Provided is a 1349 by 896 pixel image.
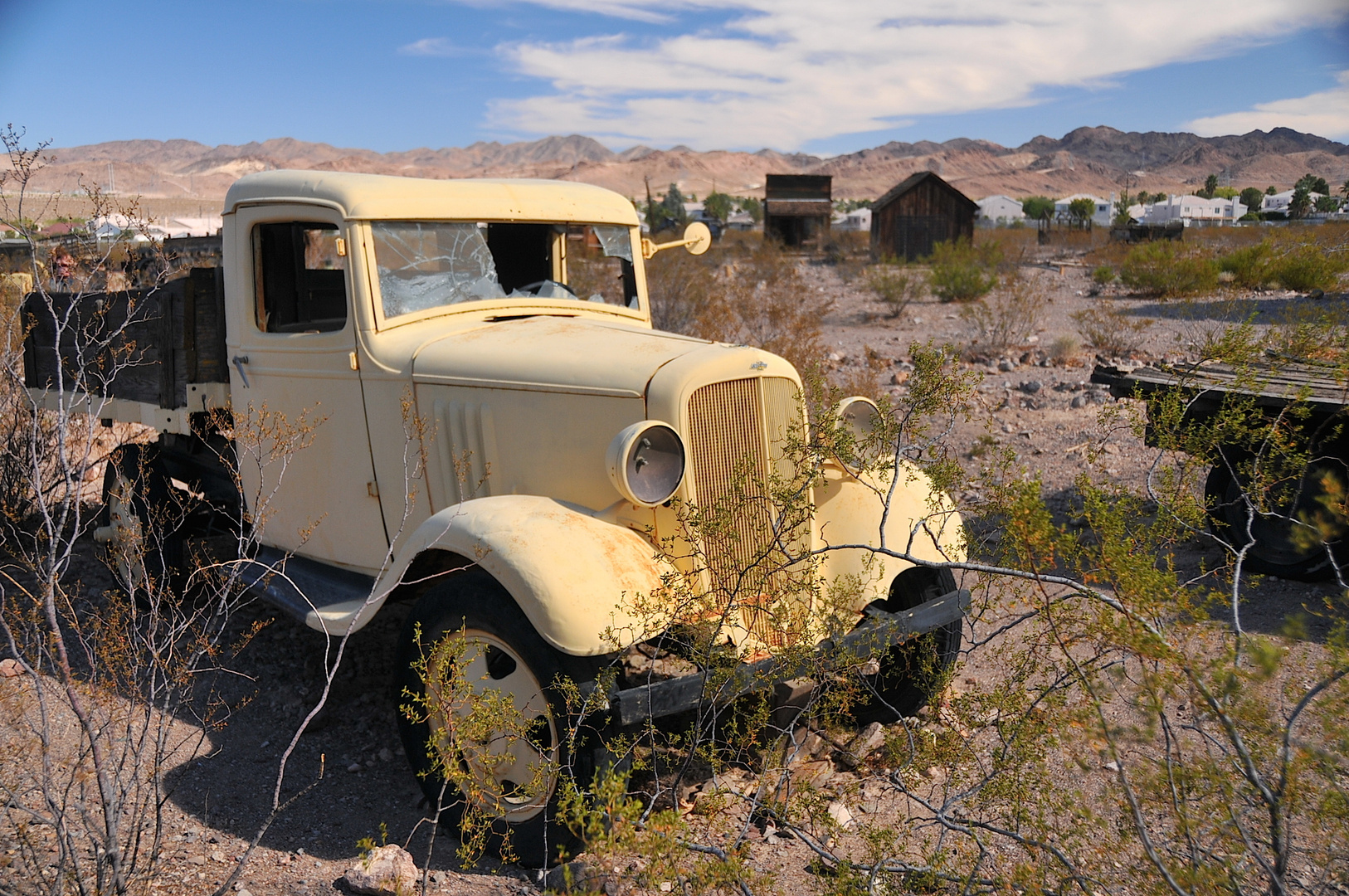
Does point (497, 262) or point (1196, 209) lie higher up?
point (1196, 209)

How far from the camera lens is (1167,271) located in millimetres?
17812

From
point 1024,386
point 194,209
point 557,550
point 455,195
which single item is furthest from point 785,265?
point 194,209

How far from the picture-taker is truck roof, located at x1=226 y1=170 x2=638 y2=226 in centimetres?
407

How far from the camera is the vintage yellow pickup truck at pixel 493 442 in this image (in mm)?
3111

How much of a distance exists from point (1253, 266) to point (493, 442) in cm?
1762

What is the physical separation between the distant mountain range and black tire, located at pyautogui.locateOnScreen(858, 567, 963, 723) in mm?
91039

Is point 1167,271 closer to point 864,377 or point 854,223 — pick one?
point 864,377

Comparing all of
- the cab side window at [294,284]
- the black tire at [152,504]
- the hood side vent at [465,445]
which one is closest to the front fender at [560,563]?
the hood side vent at [465,445]

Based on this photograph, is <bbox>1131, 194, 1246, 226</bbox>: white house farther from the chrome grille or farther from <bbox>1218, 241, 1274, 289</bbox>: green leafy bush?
the chrome grille

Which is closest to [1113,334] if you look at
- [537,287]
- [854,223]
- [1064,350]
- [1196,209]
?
[1064,350]

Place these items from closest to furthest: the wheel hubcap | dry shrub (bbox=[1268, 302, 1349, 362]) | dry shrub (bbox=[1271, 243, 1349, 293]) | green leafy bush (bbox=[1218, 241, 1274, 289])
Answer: the wheel hubcap < dry shrub (bbox=[1268, 302, 1349, 362]) < dry shrub (bbox=[1271, 243, 1349, 293]) < green leafy bush (bbox=[1218, 241, 1274, 289])

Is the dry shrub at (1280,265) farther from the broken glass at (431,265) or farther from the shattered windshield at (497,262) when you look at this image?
the broken glass at (431,265)

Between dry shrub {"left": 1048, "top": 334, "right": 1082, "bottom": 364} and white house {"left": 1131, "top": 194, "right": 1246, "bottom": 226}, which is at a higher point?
white house {"left": 1131, "top": 194, "right": 1246, "bottom": 226}

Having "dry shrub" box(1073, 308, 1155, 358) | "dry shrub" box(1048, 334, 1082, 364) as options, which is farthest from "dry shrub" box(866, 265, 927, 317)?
"dry shrub" box(1048, 334, 1082, 364)
